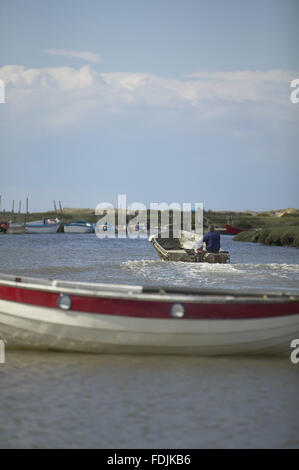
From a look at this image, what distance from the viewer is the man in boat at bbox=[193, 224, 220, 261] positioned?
23.9 m

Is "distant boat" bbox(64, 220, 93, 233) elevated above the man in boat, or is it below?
below

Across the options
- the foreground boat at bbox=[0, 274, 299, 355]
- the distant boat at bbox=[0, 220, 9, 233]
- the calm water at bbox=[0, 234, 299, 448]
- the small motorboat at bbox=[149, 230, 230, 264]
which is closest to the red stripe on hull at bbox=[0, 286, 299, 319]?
the foreground boat at bbox=[0, 274, 299, 355]

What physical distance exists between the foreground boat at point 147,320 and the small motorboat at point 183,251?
1592cm

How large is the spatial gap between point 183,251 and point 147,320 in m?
20.3

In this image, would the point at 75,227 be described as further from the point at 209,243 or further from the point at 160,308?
the point at 160,308

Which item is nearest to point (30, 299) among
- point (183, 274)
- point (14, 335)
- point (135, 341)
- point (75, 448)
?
point (14, 335)

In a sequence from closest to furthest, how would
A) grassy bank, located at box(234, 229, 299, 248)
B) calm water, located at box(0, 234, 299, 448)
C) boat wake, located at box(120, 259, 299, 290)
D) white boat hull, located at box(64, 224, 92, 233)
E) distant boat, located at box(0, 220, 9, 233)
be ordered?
1. calm water, located at box(0, 234, 299, 448)
2. boat wake, located at box(120, 259, 299, 290)
3. grassy bank, located at box(234, 229, 299, 248)
4. distant boat, located at box(0, 220, 9, 233)
5. white boat hull, located at box(64, 224, 92, 233)

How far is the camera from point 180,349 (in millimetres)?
9695

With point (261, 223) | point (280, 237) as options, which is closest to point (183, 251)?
point (280, 237)

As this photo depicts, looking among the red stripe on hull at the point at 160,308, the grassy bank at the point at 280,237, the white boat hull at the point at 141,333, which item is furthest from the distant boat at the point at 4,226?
the red stripe on hull at the point at 160,308

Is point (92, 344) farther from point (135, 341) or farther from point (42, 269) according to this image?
point (42, 269)

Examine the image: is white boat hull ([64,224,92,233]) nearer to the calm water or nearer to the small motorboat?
the small motorboat

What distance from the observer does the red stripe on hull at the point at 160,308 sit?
30.5ft
